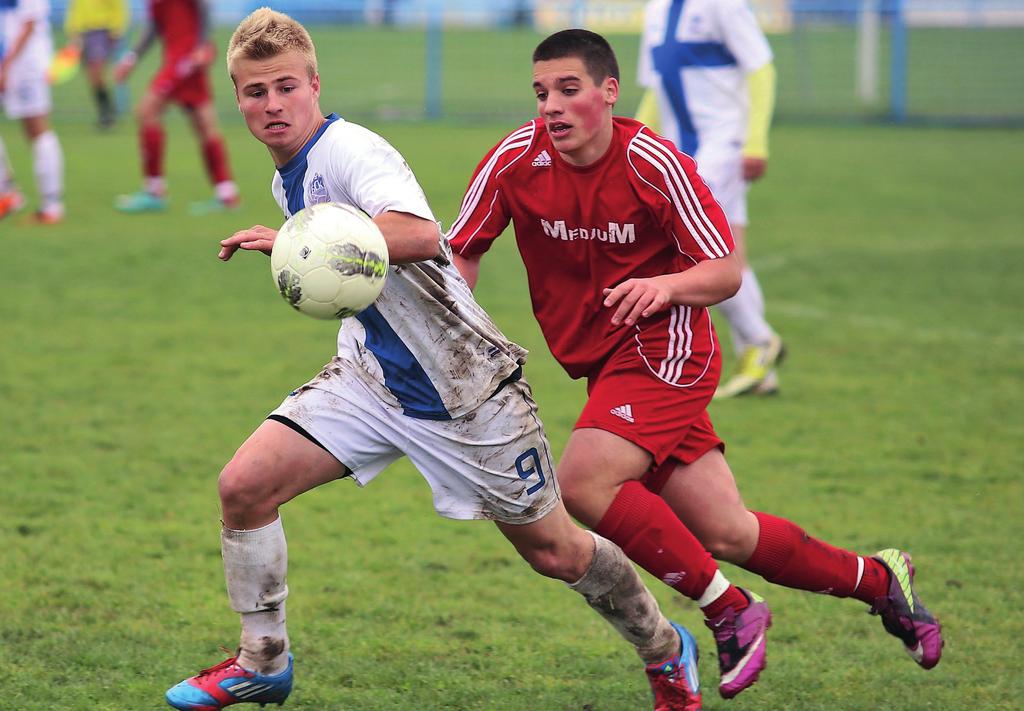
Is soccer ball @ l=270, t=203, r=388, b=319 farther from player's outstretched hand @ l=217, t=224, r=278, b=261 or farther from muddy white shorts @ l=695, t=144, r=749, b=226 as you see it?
muddy white shorts @ l=695, t=144, r=749, b=226

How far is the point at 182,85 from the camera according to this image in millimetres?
12445

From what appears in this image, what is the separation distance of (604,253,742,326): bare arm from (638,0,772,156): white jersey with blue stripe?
11.7 feet

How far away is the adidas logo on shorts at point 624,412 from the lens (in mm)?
3854

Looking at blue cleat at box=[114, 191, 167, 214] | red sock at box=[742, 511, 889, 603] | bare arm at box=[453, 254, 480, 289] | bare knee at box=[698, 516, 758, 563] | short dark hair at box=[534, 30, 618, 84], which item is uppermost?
short dark hair at box=[534, 30, 618, 84]

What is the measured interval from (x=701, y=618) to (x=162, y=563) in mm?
1875

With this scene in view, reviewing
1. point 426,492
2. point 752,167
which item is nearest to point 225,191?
point 752,167

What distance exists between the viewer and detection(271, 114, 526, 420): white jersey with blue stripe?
3410 mm

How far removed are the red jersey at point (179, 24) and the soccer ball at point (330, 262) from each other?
9.97 meters

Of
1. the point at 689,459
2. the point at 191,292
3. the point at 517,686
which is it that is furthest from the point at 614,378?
the point at 191,292

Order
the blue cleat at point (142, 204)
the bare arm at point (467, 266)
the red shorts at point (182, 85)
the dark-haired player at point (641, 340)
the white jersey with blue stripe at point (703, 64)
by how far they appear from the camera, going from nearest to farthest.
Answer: the dark-haired player at point (641, 340) → the bare arm at point (467, 266) → the white jersey with blue stripe at point (703, 64) → the red shorts at point (182, 85) → the blue cleat at point (142, 204)

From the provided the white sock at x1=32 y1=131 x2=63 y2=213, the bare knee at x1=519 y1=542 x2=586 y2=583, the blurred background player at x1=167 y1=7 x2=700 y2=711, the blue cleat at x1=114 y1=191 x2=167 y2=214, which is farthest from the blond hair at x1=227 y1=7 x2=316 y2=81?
the blue cleat at x1=114 y1=191 x2=167 y2=214

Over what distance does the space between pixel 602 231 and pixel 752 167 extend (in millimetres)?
3502

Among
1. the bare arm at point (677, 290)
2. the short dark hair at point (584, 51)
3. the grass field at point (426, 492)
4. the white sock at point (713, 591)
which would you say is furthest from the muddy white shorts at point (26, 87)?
the white sock at point (713, 591)

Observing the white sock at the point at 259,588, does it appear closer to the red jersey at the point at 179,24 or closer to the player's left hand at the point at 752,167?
the player's left hand at the point at 752,167
